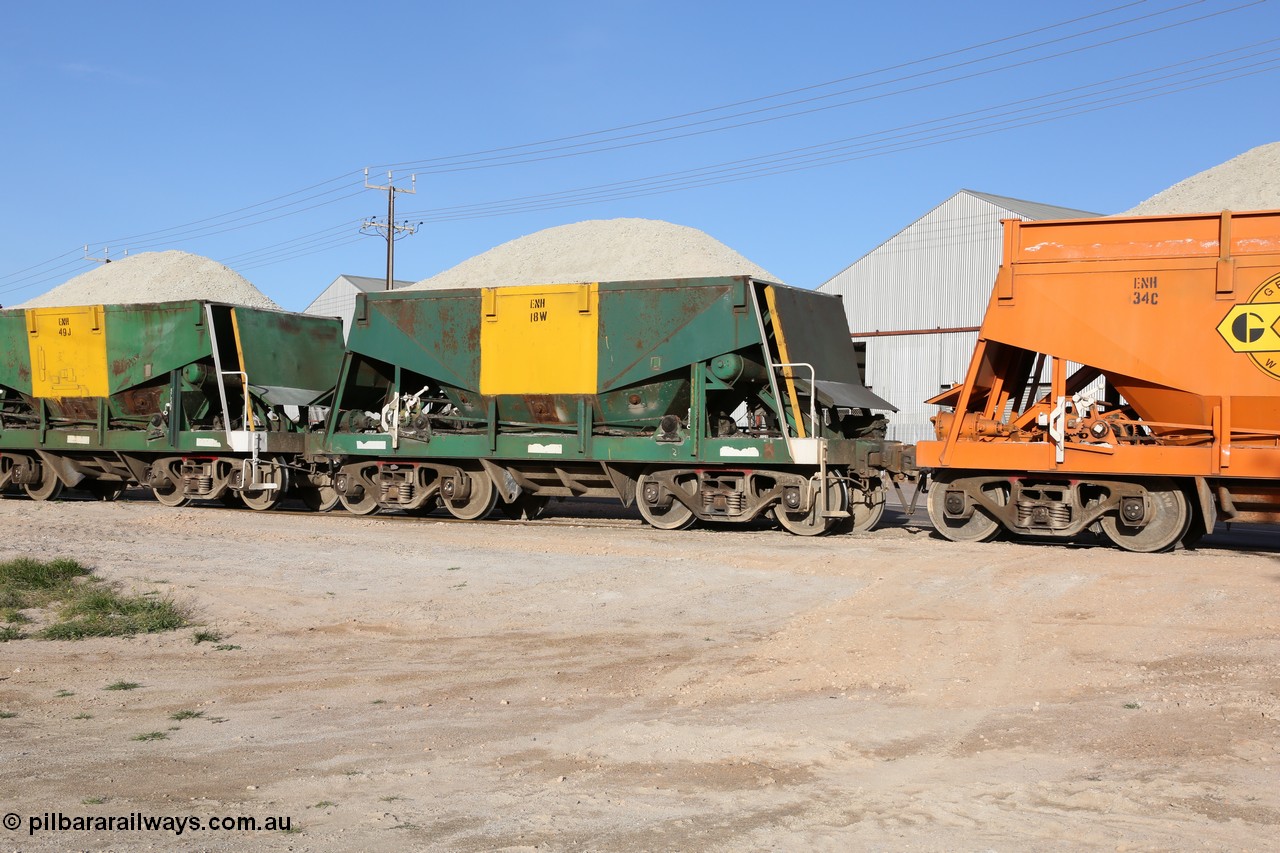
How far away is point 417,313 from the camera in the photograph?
718 inches

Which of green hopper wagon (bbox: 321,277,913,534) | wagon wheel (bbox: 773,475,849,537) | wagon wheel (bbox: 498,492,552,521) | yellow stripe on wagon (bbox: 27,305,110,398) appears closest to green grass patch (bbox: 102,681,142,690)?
green hopper wagon (bbox: 321,277,913,534)

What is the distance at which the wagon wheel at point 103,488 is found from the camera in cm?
2259

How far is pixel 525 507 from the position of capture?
60.8 ft

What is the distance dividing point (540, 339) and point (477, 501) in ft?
8.86

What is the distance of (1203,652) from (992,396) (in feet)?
21.9

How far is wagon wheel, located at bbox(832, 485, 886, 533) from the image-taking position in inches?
628

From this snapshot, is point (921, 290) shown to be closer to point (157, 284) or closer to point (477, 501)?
point (477, 501)

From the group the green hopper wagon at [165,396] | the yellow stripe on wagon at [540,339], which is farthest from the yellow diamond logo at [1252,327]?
the green hopper wagon at [165,396]

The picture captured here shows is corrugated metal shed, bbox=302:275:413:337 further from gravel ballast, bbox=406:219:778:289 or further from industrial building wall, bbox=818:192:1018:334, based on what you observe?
industrial building wall, bbox=818:192:1018:334

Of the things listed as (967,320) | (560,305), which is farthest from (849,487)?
(967,320)

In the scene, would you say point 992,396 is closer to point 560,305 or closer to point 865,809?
point 560,305

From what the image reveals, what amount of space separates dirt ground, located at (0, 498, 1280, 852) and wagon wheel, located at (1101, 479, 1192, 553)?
1.73 feet

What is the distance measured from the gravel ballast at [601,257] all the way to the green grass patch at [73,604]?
166 ft

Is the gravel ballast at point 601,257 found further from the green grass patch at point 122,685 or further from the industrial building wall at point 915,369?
the green grass patch at point 122,685
